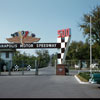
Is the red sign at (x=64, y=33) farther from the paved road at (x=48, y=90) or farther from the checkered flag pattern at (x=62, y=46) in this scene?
the paved road at (x=48, y=90)

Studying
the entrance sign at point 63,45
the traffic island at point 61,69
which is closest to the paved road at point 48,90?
the entrance sign at point 63,45

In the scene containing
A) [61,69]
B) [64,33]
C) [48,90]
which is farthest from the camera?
[61,69]

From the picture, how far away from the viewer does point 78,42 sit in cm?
6700

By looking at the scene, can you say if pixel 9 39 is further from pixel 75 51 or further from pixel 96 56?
pixel 75 51

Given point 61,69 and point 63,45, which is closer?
point 63,45

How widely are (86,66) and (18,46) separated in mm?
11397

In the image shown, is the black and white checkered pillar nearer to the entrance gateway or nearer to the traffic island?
the entrance gateway

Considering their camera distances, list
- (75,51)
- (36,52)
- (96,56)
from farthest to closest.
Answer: (36,52) → (75,51) → (96,56)

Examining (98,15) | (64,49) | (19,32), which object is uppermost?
(98,15)

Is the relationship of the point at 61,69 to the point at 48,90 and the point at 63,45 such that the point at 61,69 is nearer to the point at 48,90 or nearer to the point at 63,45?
the point at 63,45

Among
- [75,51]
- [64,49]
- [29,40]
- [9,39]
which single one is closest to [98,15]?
[64,49]

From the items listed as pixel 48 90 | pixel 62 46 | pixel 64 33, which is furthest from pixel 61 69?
pixel 48 90

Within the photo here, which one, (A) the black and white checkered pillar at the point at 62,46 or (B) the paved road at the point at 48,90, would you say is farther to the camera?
(A) the black and white checkered pillar at the point at 62,46

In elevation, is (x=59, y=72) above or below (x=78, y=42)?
below
